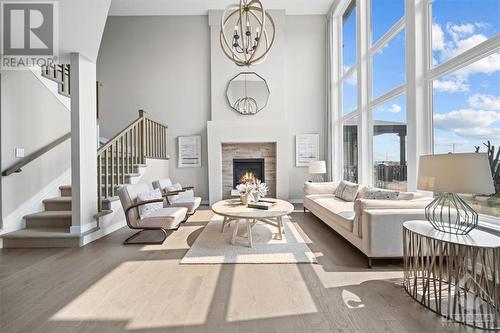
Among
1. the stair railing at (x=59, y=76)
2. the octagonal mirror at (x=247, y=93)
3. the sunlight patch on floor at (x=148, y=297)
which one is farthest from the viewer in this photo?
the octagonal mirror at (x=247, y=93)

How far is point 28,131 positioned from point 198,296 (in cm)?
398

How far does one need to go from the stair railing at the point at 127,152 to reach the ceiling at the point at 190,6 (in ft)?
10.5

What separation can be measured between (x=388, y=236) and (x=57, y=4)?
463 centimetres

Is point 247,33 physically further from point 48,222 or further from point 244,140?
point 48,222

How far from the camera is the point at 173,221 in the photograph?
12.1ft

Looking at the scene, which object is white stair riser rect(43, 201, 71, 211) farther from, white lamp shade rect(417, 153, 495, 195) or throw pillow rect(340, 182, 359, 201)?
white lamp shade rect(417, 153, 495, 195)

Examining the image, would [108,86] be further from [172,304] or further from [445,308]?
[445,308]

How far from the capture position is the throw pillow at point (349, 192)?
457 centimetres

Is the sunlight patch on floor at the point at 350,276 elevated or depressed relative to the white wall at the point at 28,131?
depressed

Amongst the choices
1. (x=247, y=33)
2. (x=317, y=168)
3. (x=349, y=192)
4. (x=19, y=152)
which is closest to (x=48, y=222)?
(x=19, y=152)

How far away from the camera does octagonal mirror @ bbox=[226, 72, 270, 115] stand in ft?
22.3

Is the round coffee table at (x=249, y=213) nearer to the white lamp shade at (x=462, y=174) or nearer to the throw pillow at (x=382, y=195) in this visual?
the throw pillow at (x=382, y=195)

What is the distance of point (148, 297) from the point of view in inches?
85.3

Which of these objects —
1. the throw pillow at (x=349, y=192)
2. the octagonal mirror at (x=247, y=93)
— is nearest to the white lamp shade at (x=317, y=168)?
the throw pillow at (x=349, y=192)
